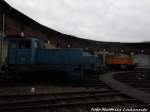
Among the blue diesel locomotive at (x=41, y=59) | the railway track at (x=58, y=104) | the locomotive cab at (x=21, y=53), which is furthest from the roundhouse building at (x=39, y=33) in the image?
the railway track at (x=58, y=104)

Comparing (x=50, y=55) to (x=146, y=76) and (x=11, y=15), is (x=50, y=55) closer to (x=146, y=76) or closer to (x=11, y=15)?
(x=146, y=76)

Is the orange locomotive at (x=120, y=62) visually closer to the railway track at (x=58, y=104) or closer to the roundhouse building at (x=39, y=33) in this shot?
the roundhouse building at (x=39, y=33)

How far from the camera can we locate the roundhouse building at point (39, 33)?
22875mm

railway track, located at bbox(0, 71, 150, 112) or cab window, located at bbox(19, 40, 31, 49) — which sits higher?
cab window, located at bbox(19, 40, 31, 49)

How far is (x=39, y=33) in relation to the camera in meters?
32.9

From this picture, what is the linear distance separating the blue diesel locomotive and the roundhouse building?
150 inches

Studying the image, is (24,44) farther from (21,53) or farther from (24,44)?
(21,53)

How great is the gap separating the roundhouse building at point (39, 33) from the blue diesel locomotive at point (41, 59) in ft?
12.5

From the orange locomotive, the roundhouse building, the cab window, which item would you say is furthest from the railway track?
the orange locomotive

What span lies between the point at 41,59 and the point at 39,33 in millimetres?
17580

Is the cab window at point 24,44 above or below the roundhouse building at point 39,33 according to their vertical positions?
below

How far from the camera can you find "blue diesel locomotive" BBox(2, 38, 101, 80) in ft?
50.2

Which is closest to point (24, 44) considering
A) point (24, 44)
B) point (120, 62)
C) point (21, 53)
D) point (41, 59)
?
point (24, 44)

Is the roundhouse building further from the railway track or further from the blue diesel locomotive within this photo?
the railway track
